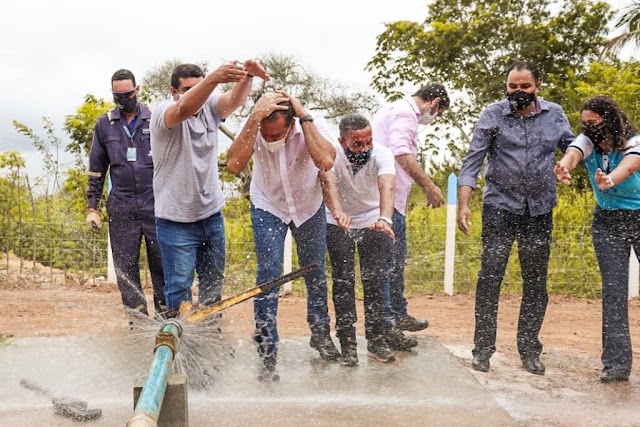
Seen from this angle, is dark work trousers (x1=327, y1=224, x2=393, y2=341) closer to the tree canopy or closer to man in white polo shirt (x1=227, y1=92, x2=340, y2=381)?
man in white polo shirt (x1=227, y1=92, x2=340, y2=381)

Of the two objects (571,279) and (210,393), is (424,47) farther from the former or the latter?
(210,393)

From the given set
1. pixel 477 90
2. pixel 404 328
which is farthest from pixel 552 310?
pixel 477 90

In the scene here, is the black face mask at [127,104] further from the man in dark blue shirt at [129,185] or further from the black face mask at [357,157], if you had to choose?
the black face mask at [357,157]

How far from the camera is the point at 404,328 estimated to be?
6250mm

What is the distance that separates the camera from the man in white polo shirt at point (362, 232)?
521 cm

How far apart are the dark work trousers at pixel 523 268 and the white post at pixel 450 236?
13.1 feet

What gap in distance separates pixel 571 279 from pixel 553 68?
10.1 meters

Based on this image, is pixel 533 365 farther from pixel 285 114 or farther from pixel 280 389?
→ pixel 285 114

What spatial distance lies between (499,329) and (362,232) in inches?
102

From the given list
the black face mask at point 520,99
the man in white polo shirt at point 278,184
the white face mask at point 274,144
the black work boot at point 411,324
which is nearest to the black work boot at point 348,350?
the man in white polo shirt at point 278,184

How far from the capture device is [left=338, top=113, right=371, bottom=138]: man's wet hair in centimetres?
513

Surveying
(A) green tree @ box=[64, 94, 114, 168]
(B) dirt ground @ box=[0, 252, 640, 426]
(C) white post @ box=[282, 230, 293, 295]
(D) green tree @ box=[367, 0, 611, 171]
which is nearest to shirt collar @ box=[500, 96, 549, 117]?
(B) dirt ground @ box=[0, 252, 640, 426]

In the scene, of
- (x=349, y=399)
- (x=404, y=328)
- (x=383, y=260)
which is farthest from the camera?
(x=404, y=328)

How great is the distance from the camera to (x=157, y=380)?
261 cm
